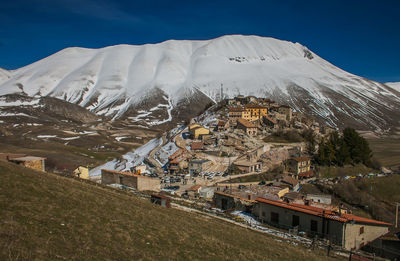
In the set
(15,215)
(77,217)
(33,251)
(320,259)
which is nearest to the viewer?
(33,251)

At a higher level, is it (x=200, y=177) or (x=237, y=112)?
(x=237, y=112)

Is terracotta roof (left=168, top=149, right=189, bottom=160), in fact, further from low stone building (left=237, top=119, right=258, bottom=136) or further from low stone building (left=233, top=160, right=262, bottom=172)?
low stone building (left=237, top=119, right=258, bottom=136)

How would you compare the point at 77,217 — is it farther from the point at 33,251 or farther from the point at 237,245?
the point at 237,245

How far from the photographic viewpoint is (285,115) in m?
86.8

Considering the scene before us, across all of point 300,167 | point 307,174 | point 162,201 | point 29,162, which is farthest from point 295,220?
point 300,167

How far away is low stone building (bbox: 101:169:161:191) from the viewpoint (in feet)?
110

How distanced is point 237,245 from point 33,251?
30.3 feet

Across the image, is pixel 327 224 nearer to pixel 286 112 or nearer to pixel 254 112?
pixel 254 112

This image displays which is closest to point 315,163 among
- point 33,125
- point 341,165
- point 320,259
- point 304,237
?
point 341,165

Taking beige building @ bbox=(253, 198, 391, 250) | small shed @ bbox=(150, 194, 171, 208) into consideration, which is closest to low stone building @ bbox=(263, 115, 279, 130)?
beige building @ bbox=(253, 198, 391, 250)

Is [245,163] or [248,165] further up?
[245,163]

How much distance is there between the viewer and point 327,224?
21.6 m

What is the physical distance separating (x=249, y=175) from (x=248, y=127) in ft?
67.1

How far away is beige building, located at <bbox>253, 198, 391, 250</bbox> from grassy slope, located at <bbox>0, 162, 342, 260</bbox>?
6429mm
